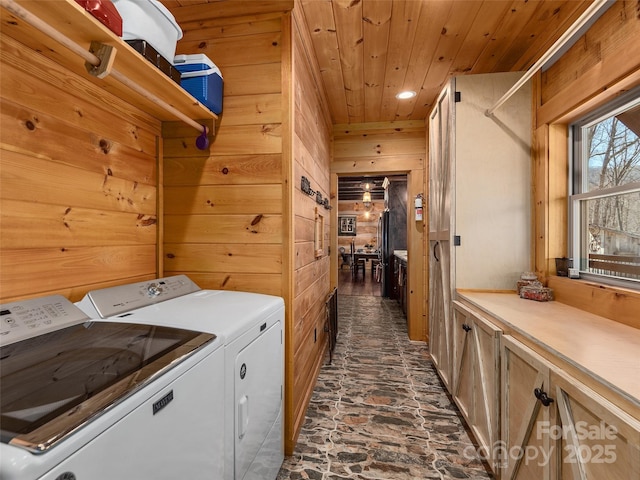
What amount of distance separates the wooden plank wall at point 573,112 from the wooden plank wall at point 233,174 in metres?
1.63

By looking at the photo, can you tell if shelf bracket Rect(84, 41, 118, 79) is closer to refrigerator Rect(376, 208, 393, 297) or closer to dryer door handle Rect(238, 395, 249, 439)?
dryer door handle Rect(238, 395, 249, 439)

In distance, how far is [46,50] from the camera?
110 centimetres

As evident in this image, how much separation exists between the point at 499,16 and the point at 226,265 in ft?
7.37

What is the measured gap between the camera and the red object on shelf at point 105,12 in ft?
3.18

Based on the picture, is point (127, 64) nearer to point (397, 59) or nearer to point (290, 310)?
point (290, 310)

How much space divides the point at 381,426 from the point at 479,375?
0.74 meters

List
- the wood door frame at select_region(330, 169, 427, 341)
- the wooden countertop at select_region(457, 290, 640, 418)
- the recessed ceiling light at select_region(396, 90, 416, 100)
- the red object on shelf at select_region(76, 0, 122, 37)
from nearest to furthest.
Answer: the wooden countertop at select_region(457, 290, 640, 418), the red object on shelf at select_region(76, 0, 122, 37), the recessed ceiling light at select_region(396, 90, 416, 100), the wood door frame at select_region(330, 169, 427, 341)

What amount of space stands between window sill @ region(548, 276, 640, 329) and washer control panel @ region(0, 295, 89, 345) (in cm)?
222

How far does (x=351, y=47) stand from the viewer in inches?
85.7

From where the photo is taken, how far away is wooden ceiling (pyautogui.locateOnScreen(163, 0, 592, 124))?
1.76 metres

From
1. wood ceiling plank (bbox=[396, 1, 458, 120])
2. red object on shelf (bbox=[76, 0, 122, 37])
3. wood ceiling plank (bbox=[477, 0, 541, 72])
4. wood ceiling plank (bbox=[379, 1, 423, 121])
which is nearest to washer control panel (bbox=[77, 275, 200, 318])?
red object on shelf (bbox=[76, 0, 122, 37])

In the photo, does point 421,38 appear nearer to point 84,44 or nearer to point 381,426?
point 84,44

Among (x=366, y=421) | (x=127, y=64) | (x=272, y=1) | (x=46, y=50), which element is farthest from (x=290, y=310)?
(x=272, y=1)

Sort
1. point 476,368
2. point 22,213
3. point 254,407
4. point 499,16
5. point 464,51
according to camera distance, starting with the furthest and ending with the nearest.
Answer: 1. point 464,51
2. point 499,16
3. point 476,368
4. point 254,407
5. point 22,213
